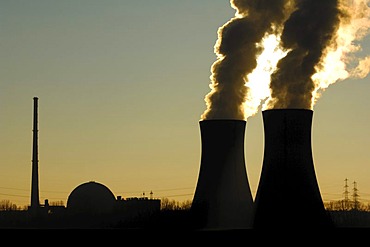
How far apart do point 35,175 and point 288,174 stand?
25648 millimetres

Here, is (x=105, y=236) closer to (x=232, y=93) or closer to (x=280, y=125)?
(x=280, y=125)

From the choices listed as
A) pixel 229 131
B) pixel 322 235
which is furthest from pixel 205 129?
pixel 322 235

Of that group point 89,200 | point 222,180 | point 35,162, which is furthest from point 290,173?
point 35,162

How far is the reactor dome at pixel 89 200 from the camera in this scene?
198 feet

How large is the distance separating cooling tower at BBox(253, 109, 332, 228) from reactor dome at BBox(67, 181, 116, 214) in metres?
20.5

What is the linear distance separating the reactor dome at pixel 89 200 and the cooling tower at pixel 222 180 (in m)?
14.1

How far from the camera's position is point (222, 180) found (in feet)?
148

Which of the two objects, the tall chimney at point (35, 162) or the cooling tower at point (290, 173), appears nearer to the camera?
the cooling tower at point (290, 173)

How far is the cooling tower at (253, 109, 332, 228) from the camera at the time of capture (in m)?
40.5

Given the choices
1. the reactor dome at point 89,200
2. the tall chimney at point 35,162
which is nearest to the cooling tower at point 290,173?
the reactor dome at point 89,200

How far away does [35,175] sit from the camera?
6338 cm

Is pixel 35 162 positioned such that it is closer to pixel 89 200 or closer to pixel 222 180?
pixel 89 200

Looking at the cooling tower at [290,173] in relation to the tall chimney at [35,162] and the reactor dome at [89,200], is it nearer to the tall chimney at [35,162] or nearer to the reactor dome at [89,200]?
the reactor dome at [89,200]

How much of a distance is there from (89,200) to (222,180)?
16.9m
